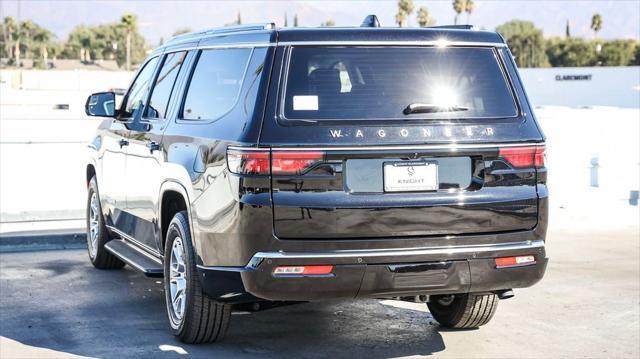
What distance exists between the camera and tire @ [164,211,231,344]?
6754 mm

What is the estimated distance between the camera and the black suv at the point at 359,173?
6023mm

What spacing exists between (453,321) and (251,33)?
8.16 feet

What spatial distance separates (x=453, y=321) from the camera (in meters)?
7.62

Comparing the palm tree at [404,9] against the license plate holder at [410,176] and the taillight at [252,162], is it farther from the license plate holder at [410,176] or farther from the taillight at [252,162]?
the taillight at [252,162]

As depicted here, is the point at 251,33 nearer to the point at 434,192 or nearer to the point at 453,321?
the point at 434,192

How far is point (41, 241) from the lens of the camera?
1145cm

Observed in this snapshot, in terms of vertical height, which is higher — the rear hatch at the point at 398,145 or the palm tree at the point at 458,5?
the palm tree at the point at 458,5

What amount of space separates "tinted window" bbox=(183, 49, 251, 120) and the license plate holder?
3.42ft

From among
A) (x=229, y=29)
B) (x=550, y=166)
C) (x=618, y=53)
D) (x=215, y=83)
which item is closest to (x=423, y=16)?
(x=618, y=53)

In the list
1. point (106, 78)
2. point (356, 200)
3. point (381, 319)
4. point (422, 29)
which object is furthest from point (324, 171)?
point (106, 78)

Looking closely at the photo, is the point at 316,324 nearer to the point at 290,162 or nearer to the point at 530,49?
the point at 290,162

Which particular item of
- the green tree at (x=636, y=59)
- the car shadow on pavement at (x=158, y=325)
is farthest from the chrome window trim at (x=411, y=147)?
the green tree at (x=636, y=59)

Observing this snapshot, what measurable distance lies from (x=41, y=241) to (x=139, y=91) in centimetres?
327

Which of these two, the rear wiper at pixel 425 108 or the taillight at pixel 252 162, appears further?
the rear wiper at pixel 425 108
